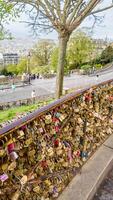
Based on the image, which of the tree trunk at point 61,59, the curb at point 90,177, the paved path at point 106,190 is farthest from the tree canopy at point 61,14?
the paved path at point 106,190

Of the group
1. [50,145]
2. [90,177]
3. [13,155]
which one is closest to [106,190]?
[90,177]

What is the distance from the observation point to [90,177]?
2816 millimetres

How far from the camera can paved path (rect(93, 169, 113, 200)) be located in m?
2.71

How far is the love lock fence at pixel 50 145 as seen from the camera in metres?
1.81

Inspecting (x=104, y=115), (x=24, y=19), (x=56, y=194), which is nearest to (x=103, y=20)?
(x=24, y=19)

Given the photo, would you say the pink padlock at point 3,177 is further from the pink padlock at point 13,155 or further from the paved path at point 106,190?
the paved path at point 106,190

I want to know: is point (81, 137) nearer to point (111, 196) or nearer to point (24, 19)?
point (111, 196)

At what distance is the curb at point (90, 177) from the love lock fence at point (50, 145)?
6cm

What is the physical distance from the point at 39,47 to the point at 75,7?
1932 inches

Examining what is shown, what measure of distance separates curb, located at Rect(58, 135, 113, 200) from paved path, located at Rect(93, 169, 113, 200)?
0.05m

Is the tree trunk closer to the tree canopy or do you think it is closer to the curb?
the tree canopy

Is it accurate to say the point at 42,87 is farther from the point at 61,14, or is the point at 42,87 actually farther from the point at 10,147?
the point at 10,147

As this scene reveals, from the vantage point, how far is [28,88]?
109 feet

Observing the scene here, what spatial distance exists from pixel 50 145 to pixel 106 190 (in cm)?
90
